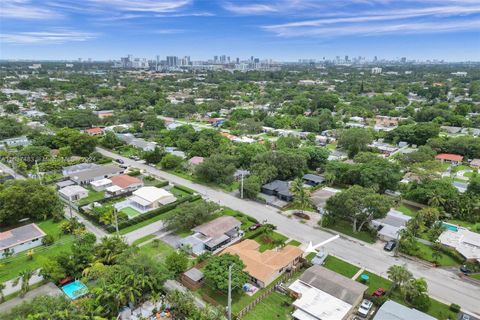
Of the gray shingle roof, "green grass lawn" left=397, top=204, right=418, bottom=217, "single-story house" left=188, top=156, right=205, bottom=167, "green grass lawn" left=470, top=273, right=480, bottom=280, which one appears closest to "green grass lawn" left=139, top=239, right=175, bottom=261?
the gray shingle roof

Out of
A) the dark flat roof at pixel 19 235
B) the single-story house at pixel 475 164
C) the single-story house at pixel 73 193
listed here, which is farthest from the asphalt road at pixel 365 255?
the single-story house at pixel 475 164

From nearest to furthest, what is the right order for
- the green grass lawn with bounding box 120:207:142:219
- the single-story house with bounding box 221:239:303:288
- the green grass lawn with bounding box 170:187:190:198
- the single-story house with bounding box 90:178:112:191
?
the single-story house with bounding box 221:239:303:288, the green grass lawn with bounding box 120:207:142:219, the green grass lawn with bounding box 170:187:190:198, the single-story house with bounding box 90:178:112:191

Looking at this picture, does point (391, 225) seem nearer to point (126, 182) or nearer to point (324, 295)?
point (324, 295)

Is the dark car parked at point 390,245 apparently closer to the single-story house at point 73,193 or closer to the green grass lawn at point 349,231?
the green grass lawn at point 349,231

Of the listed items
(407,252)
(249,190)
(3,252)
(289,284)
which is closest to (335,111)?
(249,190)

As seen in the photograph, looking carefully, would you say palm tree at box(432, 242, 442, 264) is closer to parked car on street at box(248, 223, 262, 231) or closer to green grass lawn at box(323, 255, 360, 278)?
green grass lawn at box(323, 255, 360, 278)

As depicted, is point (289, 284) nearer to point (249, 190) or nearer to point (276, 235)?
point (276, 235)

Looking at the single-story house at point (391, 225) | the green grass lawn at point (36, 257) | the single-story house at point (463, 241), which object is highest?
the single-story house at point (463, 241)
